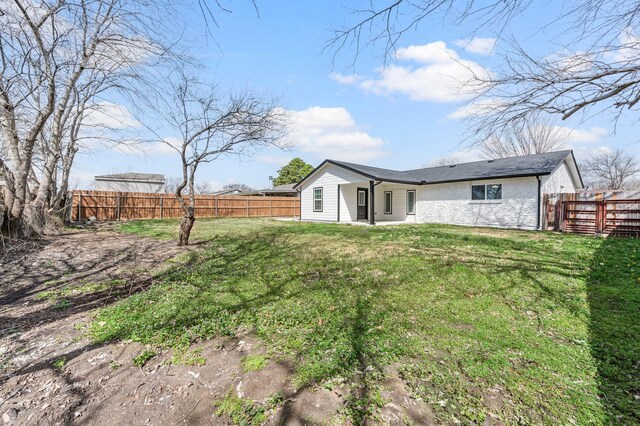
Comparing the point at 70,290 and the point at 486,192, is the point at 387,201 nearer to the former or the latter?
the point at 486,192

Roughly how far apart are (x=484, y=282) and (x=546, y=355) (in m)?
2.01

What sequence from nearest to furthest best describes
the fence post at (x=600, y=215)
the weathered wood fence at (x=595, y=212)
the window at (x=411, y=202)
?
1. the weathered wood fence at (x=595, y=212)
2. the fence post at (x=600, y=215)
3. the window at (x=411, y=202)

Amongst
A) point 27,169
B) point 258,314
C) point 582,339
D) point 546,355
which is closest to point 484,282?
point 582,339

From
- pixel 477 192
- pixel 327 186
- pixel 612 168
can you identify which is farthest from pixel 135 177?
pixel 612 168

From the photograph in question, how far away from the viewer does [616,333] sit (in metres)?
2.99

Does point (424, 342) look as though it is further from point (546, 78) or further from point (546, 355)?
point (546, 78)

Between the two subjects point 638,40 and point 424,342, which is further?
point 638,40

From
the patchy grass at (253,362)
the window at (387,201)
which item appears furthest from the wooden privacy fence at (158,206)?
the patchy grass at (253,362)

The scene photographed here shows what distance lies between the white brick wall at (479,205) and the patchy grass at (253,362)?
12890 mm

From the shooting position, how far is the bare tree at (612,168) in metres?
29.0

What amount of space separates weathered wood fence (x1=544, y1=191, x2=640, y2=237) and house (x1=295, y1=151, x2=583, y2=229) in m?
0.53

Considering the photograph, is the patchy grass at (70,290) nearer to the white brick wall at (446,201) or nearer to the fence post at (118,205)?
the white brick wall at (446,201)

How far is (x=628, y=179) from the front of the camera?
A: 30250 millimetres

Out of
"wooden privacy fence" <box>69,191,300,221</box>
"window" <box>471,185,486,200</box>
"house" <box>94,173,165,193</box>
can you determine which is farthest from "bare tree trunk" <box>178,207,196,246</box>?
"house" <box>94,173,165,193</box>
